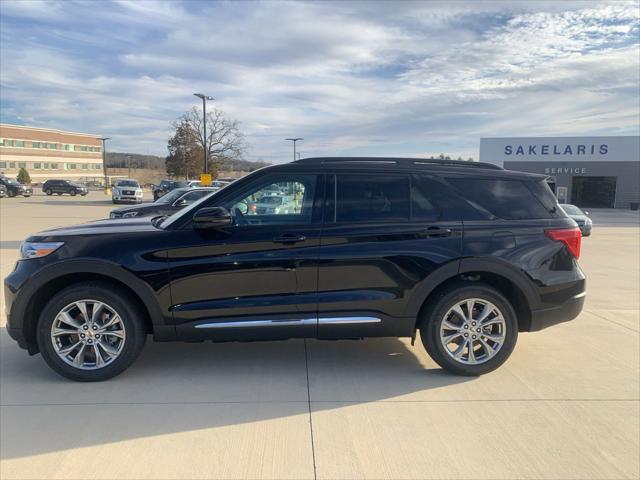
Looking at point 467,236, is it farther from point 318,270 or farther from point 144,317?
point 144,317

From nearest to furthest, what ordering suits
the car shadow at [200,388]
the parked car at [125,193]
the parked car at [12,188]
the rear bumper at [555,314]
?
1. the car shadow at [200,388]
2. the rear bumper at [555,314]
3. the parked car at [125,193]
4. the parked car at [12,188]

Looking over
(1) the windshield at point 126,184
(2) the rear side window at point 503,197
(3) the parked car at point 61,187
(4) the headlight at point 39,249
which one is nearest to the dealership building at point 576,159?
(1) the windshield at point 126,184

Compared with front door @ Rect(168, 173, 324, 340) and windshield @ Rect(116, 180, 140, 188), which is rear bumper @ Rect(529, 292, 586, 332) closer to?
front door @ Rect(168, 173, 324, 340)

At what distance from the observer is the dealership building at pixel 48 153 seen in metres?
84.5

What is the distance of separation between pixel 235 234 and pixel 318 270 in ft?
2.42

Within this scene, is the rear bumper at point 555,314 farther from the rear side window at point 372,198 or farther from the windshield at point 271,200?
the windshield at point 271,200

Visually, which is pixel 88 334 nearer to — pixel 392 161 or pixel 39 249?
pixel 39 249

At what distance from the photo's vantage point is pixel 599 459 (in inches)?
116

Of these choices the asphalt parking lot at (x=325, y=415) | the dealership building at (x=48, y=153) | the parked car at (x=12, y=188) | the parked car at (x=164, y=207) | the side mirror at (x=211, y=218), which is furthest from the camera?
the dealership building at (x=48, y=153)

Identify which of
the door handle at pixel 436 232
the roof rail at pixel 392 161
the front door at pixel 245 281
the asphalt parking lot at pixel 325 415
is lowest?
the asphalt parking lot at pixel 325 415

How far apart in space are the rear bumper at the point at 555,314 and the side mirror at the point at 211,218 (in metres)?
2.74

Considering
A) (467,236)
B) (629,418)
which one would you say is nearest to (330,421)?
(467,236)

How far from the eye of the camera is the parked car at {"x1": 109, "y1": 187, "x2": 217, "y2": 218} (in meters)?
11.1

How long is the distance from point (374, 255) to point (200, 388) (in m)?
1.77
